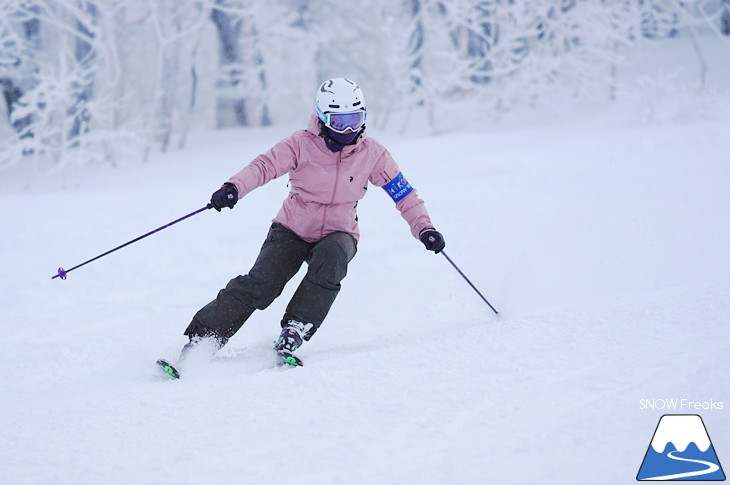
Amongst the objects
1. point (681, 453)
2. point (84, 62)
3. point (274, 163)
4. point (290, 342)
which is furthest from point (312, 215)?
point (84, 62)

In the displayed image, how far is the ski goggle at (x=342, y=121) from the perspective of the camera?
4.02 m

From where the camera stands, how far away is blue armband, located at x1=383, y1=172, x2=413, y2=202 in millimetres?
4387

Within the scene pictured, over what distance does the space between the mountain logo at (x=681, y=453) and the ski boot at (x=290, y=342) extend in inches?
73.5

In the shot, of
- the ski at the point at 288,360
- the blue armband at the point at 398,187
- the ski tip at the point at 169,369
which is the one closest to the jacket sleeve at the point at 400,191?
the blue armband at the point at 398,187

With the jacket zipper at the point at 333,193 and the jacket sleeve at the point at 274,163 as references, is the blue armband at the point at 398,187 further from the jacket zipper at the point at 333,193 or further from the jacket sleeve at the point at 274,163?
the jacket sleeve at the point at 274,163

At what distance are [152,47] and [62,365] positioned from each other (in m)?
15.0

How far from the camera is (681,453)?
2.64 meters

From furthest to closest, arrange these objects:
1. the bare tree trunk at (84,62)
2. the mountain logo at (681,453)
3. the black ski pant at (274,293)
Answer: the bare tree trunk at (84,62)
the black ski pant at (274,293)
the mountain logo at (681,453)

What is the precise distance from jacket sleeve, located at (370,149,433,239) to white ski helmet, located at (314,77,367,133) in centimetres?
34

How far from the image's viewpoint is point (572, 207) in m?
7.00

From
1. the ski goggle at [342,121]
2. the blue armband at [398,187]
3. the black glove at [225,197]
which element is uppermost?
the ski goggle at [342,121]

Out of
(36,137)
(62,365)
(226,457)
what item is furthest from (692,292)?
(36,137)

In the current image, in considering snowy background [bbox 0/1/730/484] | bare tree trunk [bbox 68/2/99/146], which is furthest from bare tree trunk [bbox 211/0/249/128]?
snowy background [bbox 0/1/730/484]

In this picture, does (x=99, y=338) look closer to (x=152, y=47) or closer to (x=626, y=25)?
(x=626, y=25)
